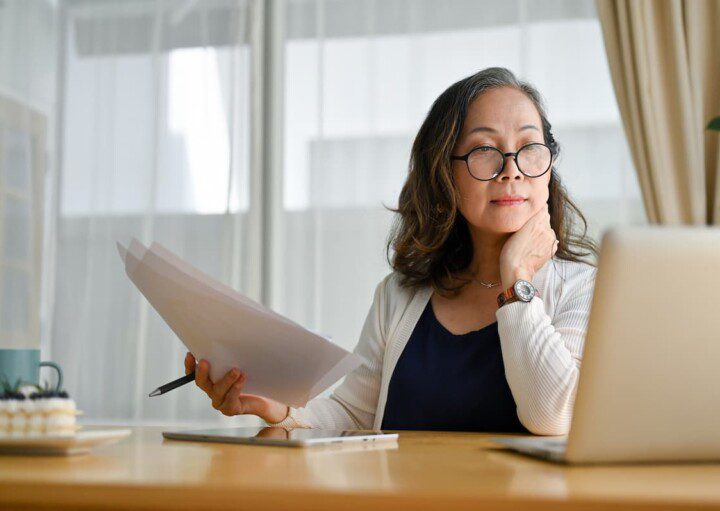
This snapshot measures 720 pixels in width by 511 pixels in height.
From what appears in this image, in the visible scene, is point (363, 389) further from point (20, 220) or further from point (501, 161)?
point (20, 220)

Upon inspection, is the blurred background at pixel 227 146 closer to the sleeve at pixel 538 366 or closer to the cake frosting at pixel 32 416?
the sleeve at pixel 538 366

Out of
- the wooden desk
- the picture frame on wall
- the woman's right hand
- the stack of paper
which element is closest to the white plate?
the wooden desk

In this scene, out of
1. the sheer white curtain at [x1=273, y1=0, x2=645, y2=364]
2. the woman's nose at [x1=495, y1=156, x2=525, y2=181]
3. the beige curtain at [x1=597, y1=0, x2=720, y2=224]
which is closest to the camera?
the woman's nose at [x1=495, y1=156, x2=525, y2=181]

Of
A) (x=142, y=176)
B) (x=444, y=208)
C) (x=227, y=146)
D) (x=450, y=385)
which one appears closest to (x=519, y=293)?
(x=450, y=385)

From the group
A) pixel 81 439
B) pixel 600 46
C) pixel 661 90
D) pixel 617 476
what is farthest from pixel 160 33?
pixel 617 476

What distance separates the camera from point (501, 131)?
1.72m

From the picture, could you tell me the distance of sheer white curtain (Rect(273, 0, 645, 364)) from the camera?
10.5ft

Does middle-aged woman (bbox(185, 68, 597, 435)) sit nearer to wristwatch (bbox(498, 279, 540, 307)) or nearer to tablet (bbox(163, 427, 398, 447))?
wristwatch (bbox(498, 279, 540, 307))

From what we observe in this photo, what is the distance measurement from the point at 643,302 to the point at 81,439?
516 mm

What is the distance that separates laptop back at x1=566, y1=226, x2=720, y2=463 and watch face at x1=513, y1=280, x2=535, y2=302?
720 millimetres

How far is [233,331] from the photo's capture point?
1215mm

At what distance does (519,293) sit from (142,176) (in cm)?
243

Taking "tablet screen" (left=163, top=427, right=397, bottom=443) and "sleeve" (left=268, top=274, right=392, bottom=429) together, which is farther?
"sleeve" (left=268, top=274, right=392, bottom=429)

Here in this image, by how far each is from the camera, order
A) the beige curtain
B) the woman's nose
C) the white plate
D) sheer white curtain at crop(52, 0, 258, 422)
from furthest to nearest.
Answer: sheer white curtain at crop(52, 0, 258, 422) → the beige curtain → the woman's nose → the white plate
